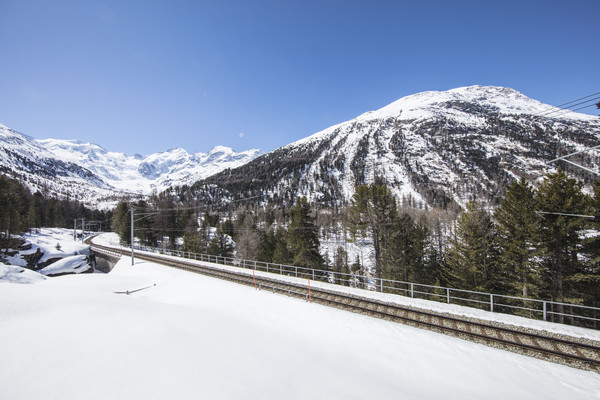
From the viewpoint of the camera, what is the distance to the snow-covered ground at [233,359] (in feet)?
19.2

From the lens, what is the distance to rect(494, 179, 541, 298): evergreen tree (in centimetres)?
1888

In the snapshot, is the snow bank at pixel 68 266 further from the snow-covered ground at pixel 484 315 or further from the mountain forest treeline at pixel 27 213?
the snow-covered ground at pixel 484 315

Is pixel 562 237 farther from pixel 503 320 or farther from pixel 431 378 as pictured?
pixel 431 378

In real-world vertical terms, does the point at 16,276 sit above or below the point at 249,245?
above

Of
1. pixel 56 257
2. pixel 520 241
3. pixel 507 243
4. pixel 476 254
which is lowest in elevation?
pixel 56 257

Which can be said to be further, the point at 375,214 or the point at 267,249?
the point at 267,249

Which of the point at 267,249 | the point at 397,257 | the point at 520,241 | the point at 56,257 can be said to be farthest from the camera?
the point at 56,257

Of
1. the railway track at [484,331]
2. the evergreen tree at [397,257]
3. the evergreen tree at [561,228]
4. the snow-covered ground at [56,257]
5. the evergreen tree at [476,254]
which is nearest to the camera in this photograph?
the railway track at [484,331]

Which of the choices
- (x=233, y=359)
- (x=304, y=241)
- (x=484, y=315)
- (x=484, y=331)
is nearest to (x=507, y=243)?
(x=484, y=315)

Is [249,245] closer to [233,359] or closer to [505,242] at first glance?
[505,242]

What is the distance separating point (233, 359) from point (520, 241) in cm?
2313

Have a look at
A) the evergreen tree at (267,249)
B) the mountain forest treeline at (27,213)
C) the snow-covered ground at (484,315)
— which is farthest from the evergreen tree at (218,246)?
the snow-covered ground at (484,315)

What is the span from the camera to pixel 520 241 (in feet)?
65.0

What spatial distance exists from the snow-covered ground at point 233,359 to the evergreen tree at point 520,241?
13.6 metres
